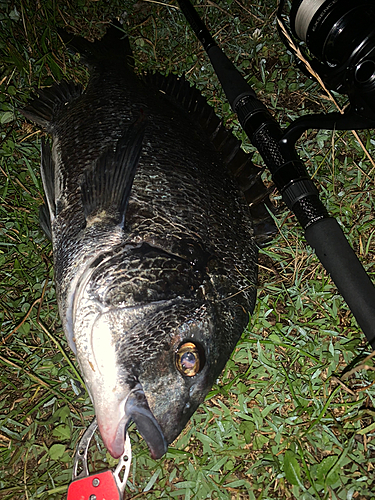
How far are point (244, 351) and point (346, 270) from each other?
0.92m

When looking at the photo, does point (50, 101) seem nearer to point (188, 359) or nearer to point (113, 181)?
point (113, 181)

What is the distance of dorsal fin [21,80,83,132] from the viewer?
2.90m

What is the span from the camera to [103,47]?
119 inches

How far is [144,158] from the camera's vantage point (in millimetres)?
2209

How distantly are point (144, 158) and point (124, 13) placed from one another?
226cm

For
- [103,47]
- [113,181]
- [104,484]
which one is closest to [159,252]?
[113,181]

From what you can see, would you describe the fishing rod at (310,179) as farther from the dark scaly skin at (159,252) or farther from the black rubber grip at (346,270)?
the dark scaly skin at (159,252)

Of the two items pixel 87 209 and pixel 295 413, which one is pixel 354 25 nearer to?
pixel 87 209

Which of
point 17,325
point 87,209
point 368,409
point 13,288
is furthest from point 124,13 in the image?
point 368,409

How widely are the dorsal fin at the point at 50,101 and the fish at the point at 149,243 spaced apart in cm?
18

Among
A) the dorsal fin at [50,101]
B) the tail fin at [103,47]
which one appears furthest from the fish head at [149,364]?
the tail fin at [103,47]

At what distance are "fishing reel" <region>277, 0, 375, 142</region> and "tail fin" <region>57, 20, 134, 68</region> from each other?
1434mm

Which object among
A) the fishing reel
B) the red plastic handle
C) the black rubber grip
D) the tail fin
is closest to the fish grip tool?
the red plastic handle

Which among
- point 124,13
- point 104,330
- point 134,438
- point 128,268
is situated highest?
point 124,13
